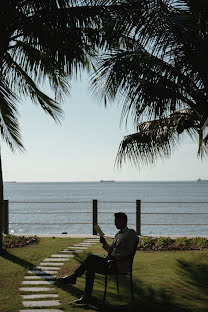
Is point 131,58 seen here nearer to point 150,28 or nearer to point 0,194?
point 150,28

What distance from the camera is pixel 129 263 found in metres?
5.71

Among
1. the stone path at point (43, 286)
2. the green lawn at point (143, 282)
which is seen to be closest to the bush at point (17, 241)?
the green lawn at point (143, 282)

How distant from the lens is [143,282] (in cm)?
686

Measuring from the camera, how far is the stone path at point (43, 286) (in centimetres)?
549

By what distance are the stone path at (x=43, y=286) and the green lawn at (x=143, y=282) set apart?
0.10m

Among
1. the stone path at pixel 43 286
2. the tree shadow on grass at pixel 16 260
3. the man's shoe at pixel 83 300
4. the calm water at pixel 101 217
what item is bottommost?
the calm water at pixel 101 217

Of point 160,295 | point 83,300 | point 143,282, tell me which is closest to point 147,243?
point 143,282

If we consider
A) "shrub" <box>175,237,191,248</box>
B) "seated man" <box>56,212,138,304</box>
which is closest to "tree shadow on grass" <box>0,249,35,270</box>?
"seated man" <box>56,212,138,304</box>

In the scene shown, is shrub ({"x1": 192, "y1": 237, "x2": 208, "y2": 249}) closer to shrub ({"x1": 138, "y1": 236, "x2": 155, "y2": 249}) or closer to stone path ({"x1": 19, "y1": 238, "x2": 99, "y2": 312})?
shrub ({"x1": 138, "y1": 236, "x2": 155, "y2": 249})

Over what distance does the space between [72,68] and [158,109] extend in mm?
2500

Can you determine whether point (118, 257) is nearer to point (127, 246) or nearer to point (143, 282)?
point (127, 246)

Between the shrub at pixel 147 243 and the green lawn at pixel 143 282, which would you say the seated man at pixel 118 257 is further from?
the shrub at pixel 147 243

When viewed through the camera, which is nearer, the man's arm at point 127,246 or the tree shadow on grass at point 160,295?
the tree shadow on grass at point 160,295

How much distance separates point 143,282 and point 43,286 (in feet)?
4.94
